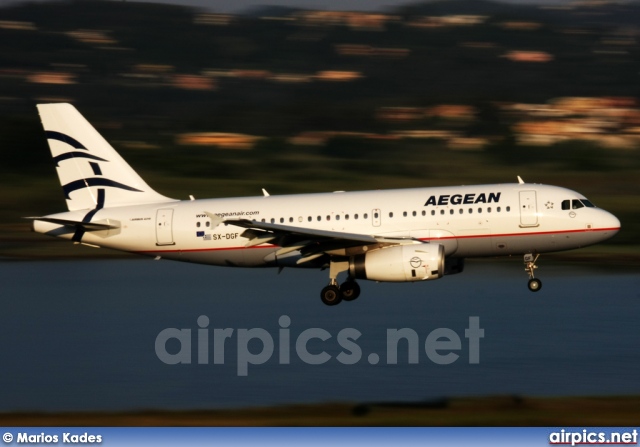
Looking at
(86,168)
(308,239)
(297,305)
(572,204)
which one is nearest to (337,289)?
(308,239)

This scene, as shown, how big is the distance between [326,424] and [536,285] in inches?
539

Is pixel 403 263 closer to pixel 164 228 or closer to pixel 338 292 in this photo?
pixel 338 292

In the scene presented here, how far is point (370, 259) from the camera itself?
3481cm

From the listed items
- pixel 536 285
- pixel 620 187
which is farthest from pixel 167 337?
pixel 620 187

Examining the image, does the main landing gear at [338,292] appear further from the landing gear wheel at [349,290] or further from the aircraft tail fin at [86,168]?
the aircraft tail fin at [86,168]

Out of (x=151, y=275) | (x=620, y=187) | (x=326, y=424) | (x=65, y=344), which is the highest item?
(x=620, y=187)

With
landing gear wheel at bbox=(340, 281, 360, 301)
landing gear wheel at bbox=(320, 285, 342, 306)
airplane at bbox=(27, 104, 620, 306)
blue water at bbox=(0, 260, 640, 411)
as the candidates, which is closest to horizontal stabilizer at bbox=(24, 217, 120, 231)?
airplane at bbox=(27, 104, 620, 306)

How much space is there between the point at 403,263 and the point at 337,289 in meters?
3.26

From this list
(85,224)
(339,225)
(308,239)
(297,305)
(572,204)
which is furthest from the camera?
(297,305)

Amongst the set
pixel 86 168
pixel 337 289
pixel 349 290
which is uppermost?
pixel 86 168

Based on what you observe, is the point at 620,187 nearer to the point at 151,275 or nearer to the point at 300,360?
the point at 151,275

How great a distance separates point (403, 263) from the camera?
3416cm

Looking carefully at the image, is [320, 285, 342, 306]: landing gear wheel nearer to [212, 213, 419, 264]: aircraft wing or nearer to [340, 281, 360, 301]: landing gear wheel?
[340, 281, 360, 301]: landing gear wheel

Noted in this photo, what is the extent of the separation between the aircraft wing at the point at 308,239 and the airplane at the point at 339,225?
0.04 meters
